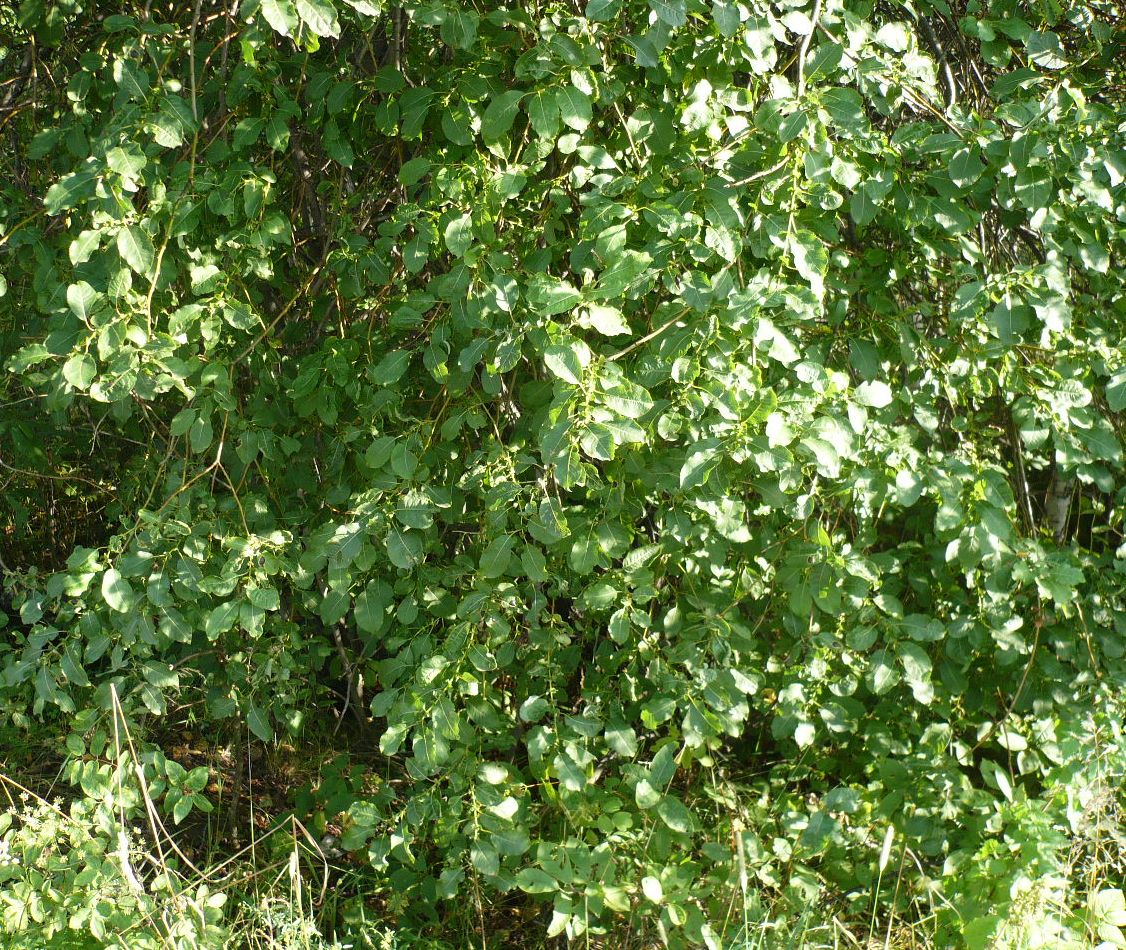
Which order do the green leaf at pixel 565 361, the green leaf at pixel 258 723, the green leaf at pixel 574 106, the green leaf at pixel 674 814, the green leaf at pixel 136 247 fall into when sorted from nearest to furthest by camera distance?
1. the green leaf at pixel 565 361
2. the green leaf at pixel 574 106
3. the green leaf at pixel 136 247
4. the green leaf at pixel 674 814
5. the green leaf at pixel 258 723

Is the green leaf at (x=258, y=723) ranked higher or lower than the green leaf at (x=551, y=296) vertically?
lower

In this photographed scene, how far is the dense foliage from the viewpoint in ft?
6.17

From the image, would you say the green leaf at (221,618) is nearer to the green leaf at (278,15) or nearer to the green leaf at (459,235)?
the green leaf at (459,235)

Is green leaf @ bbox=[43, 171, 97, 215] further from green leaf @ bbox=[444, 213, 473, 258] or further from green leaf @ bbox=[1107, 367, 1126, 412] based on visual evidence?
green leaf @ bbox=[1107, 367, 1126, 412]

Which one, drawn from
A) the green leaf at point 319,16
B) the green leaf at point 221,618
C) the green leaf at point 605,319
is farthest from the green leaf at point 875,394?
the green leaf at point 221,618

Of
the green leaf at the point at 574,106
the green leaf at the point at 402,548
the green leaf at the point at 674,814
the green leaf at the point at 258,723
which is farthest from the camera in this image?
the green leaf at the point at 258,723

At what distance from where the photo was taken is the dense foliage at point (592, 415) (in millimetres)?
1880

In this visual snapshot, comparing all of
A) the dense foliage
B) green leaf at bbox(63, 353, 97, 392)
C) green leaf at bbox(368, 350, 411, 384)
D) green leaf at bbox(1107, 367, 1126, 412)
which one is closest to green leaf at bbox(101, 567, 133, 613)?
the dense foliage

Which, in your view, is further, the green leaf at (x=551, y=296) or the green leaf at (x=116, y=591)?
the green leaf at (x=116, y=591)

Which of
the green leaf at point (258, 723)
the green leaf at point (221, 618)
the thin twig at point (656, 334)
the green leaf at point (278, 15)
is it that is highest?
the green leaf at point (278, 15)

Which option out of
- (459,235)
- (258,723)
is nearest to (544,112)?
(459,235)

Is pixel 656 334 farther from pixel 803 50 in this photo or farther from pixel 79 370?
pixel 79 370

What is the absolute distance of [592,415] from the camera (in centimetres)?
170

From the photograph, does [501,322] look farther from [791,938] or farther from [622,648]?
[791,938]
